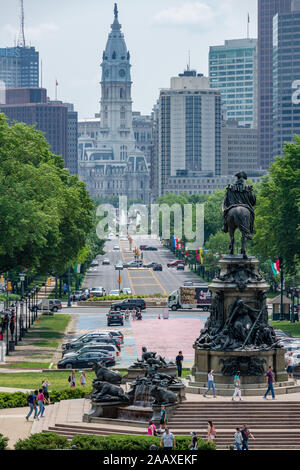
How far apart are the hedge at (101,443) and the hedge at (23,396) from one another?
1032cm

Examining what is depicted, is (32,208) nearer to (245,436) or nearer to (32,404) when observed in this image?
(32,404)

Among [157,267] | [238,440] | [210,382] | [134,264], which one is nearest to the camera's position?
[238,440]

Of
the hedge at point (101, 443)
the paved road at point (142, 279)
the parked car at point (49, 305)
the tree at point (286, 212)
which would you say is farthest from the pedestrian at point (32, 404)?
the paved road at point (142, 279)

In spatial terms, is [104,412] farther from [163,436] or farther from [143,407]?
[163,436]

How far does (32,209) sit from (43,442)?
1450 inches

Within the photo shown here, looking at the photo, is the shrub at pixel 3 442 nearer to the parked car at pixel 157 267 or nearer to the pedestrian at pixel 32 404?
the pedestrian at pixel 32 404

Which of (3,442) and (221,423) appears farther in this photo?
(221,423)

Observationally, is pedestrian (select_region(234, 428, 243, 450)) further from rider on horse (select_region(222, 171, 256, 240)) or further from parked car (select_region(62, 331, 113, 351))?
parked car (select_region(62, 331, 113, 351))

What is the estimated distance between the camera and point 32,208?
76.9 m

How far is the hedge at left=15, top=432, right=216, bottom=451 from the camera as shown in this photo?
132 feet

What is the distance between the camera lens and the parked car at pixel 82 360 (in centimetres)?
6750

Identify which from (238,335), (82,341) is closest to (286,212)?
(82,341)
